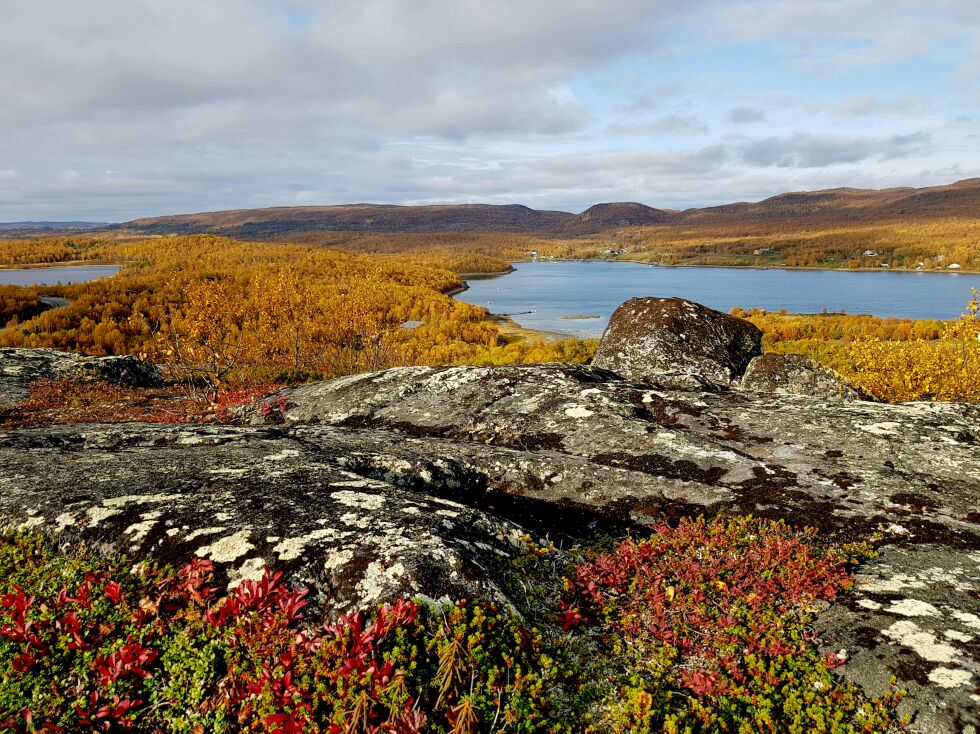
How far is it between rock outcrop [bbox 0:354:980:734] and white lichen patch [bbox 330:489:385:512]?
3 centimetres

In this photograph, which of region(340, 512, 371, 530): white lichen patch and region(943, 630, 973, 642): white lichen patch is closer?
region(943, 630, 973, 642): white lichen patch

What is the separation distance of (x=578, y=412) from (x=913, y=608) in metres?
5.26

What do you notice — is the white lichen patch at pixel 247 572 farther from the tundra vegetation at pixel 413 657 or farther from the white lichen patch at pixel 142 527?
the white lichen patch at pixel 142 527

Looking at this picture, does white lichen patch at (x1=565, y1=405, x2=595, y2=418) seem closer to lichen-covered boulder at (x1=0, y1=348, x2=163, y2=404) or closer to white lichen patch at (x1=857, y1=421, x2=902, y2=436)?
white lichen patch at (x1=857, y1=421, x2=902, y2=436)

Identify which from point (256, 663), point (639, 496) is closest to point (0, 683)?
point (256, 663)

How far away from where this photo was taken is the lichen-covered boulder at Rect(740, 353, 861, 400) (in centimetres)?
1642

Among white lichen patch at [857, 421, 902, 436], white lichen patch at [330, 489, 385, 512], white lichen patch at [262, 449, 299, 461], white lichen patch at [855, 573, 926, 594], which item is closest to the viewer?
white lichen patch at [855, 573, 926, 594]

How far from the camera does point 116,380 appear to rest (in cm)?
1672

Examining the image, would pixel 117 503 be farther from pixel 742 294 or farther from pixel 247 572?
pixel 742 294

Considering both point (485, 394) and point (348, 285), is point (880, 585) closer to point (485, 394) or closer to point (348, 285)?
point (485, 394)

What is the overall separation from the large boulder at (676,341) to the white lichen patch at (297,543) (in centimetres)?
1510

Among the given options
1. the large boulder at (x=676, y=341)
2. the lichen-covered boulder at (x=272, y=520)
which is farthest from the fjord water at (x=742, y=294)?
the lichen-covered boulder at (x=272, y=520)

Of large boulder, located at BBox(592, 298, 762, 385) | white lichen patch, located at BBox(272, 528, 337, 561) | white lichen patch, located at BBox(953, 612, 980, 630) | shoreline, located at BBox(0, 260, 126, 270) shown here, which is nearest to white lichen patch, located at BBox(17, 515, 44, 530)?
white lichen patch, located at BBox(272, 528, 337, 561)

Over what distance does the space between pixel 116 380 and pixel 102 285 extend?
4528cm
